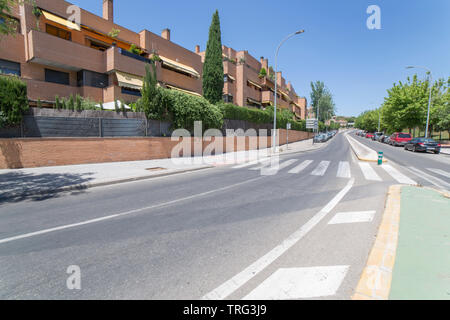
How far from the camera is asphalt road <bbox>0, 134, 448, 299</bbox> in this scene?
2.25 m

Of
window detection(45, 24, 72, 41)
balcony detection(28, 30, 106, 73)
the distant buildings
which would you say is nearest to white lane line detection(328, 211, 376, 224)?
the distant buildings

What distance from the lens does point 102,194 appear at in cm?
613

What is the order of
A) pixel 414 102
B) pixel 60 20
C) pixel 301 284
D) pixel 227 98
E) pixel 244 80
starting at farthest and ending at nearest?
pixel 414 102 < pixel 244 80 < pixel 227 98 < pixel 60 20 < pixel 301 284

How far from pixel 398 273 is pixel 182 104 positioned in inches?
531

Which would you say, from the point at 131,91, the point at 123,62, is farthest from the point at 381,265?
the point at 131,91

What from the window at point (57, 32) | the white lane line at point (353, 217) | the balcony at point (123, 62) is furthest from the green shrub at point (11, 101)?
the white lane line at point (353, 217)

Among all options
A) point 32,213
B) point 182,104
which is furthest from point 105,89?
point 32,213

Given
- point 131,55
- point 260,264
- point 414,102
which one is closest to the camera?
point 260,264

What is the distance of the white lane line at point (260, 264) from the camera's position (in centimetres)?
216

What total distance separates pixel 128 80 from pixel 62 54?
4537 millimetres

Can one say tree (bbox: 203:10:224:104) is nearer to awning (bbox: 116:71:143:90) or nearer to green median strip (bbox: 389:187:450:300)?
awning (bbox: 116:71:143:90)

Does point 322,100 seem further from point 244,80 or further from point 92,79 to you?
point 92,79

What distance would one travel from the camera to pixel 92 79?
17.1 m

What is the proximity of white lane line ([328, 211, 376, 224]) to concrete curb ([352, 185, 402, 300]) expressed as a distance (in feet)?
0.97
